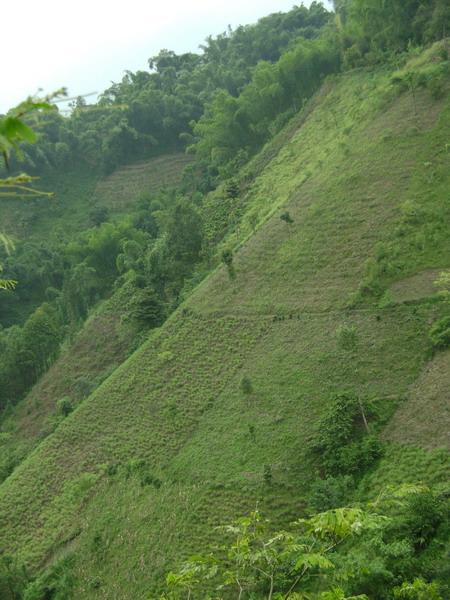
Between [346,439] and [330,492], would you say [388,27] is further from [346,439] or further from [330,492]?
[330,492]

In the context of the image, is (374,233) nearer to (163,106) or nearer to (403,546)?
(403,546)

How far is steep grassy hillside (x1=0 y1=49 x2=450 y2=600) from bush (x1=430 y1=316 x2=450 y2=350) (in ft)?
1.24

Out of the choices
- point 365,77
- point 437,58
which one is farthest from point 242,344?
point 365,77

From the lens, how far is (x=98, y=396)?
24.4 metres

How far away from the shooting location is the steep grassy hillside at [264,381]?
16281 millimetres

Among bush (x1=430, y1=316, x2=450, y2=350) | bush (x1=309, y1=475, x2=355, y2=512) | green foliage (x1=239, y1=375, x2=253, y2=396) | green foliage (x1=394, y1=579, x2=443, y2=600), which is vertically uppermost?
green foliage (x1=394, y1=579, x2=443, y2=600)

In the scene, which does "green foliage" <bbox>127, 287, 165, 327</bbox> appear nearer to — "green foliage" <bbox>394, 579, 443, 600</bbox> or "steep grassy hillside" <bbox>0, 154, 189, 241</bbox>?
"steep grassy hillside" <bbox>0, 154, 189, 241</bbox>

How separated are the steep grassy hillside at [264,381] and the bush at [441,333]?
38cm

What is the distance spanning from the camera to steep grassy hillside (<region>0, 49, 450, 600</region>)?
16281 millimetres

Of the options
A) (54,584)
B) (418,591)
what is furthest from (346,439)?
(418,591)

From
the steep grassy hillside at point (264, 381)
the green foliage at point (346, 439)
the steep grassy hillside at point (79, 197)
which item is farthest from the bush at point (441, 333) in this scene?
the steep grassy hillside at point (79, 197)

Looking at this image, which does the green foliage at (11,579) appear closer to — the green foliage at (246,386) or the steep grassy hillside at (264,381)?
the steep grassy hillside at (264,381)

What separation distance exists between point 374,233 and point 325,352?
6.93 metres

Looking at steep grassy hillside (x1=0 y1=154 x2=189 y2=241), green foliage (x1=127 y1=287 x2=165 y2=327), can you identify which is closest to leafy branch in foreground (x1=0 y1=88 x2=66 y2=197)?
green foliage (x1=127 y1=287 x2=165 y2=327)
